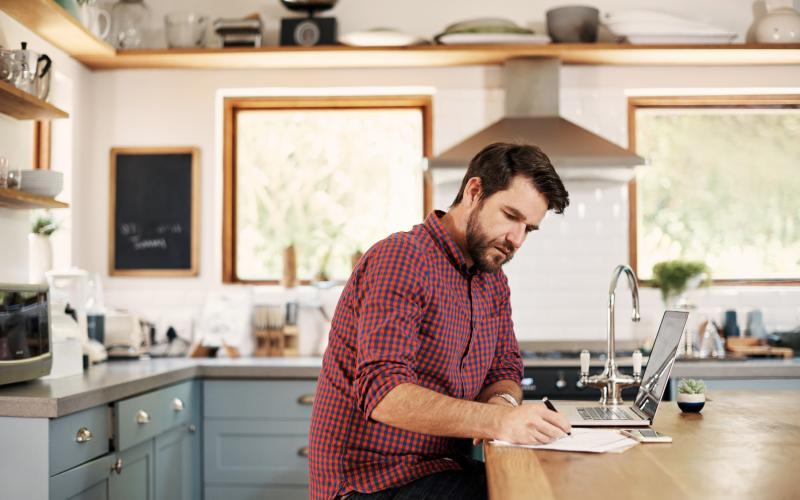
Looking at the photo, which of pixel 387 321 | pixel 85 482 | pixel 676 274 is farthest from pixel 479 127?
pixel 387 321

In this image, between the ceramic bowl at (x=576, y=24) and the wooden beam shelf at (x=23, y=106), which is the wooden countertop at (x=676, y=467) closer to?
the wooden beam shelf at (x=23, y=106)

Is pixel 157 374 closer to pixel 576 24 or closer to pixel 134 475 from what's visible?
pixel 134 475

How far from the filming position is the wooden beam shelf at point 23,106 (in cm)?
312

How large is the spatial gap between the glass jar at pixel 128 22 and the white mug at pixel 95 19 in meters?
0.08

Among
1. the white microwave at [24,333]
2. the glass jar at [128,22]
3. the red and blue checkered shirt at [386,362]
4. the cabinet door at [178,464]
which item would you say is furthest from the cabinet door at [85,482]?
the glass jar at [128,22]

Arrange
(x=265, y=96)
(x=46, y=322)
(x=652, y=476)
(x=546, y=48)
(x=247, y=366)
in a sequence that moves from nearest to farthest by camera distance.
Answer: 1. (x=652, y=476)
2. (x=46, y=322)
3. (x=247, y=366)
4. (x=546, y=48)
5. (x=265, y=96)

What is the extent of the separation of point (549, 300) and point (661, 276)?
1.75 feet

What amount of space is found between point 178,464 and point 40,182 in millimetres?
1211

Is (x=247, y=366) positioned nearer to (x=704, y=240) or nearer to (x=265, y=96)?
(x=265, y=96)

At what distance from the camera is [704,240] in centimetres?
475

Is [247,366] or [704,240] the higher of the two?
[704,240]

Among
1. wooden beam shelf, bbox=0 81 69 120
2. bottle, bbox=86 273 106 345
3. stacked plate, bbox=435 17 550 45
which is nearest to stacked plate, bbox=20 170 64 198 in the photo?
wooden beam shelf, bbox=0 81 69 120

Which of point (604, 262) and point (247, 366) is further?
point (604, 262)

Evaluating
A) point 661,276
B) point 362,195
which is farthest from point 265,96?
point 661,276
